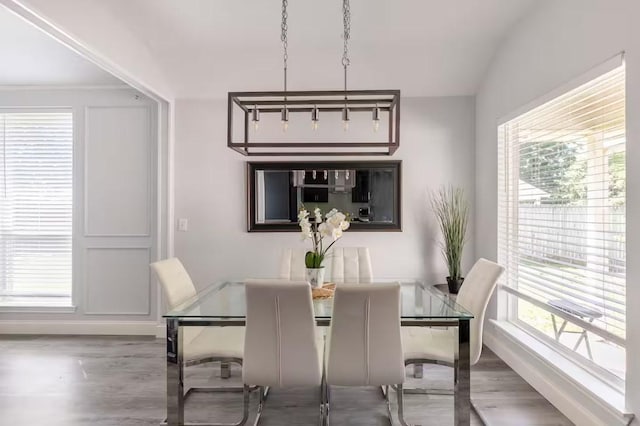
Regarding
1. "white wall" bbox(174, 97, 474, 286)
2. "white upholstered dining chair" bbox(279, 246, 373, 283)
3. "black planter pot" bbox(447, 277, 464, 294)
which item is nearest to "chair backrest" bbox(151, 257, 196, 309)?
"white upholstered dining chair" bbox(279, 246, 373, 283)

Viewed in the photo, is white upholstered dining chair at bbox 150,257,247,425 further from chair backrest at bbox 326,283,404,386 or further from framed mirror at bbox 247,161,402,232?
framed mirror at bbox 247,161,402,232

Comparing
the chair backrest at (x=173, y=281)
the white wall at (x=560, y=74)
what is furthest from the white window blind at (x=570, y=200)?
the chair backrest at (x=173, y=281)

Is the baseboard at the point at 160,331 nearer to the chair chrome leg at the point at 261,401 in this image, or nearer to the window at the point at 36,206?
the window at the point at 36,206

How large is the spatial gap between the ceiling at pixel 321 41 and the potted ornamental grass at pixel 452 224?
3.29 ft

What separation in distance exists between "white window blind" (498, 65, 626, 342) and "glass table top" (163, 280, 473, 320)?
0.82 meters

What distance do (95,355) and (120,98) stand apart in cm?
244

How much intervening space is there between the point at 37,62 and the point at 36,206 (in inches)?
56.2

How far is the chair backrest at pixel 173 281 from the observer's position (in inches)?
94.4

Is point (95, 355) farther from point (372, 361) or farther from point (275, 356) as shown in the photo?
point (372, 361)

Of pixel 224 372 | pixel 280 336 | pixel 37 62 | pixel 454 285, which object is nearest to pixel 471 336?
pixel 280 336

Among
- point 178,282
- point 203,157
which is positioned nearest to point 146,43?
point 203,157

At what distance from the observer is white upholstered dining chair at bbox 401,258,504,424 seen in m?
2.21

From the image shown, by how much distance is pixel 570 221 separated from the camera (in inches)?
97.0

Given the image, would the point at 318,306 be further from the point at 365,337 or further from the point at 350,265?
the point at 350,265
